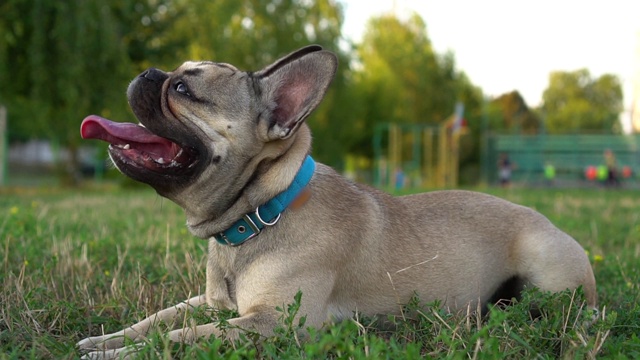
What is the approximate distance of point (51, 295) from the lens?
387 cm

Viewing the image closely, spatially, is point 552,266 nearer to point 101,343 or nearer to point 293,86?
point 293,86

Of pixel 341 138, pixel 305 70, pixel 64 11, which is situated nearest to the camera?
pixel 305 70

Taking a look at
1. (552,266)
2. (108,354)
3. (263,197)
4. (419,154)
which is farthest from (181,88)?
(419,154)

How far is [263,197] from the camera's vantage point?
3480mm

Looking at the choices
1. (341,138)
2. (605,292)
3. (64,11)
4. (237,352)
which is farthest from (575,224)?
(341,138)

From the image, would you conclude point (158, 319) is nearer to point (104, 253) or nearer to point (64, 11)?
point (104, 253)

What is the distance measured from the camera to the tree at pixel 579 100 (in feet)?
192

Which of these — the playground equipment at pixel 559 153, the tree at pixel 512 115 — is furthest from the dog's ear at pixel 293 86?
the tree at pixel 512 115

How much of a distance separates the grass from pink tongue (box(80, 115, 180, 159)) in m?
0.85

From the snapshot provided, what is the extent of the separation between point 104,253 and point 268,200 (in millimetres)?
2414

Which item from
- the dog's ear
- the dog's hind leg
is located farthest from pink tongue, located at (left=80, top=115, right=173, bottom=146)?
the dog's hind leg

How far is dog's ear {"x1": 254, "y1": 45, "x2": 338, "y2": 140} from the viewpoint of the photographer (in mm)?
3459

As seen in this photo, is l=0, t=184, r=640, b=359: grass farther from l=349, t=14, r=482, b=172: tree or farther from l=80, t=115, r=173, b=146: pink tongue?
l=349, t=14, r=482, b=172: tree

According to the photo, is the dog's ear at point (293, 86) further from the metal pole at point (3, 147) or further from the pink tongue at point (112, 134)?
the metal pole at point (3, 147)
